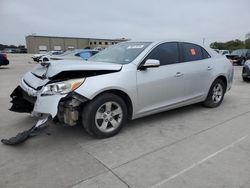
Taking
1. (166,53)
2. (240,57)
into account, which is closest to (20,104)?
(166,53)

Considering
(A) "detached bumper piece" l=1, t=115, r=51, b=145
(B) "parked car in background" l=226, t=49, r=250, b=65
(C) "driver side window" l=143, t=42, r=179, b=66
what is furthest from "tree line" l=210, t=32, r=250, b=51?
(A) "detached bumper piece" l=1, t=115, r=51, b=145

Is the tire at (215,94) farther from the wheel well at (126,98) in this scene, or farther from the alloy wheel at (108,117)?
the alloy wheel at (108,117)

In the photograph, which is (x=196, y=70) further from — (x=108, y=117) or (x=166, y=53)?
(x=108, y=117)

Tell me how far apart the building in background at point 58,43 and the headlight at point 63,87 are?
251ft

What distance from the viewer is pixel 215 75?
526 cm

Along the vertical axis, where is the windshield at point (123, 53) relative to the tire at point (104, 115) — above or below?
above

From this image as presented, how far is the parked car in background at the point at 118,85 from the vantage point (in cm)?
340

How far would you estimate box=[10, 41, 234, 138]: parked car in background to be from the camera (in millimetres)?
3400

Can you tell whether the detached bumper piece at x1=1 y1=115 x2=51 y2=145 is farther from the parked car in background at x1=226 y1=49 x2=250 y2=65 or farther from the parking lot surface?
the parked car in background at x1=226 y1=49 x2=250 y2=65

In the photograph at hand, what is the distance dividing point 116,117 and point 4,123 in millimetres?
2210

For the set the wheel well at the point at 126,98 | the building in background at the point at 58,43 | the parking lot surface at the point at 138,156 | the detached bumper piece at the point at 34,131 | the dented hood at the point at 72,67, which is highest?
the building in background at the point at 58,43

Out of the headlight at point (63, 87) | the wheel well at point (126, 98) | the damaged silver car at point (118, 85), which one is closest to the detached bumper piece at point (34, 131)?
the damaged silver car at point (118, 85)

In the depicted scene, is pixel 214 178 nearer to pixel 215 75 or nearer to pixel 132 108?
pixel 132 108

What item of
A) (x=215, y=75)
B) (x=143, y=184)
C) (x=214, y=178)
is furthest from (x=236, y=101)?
(x=143, y=184)
